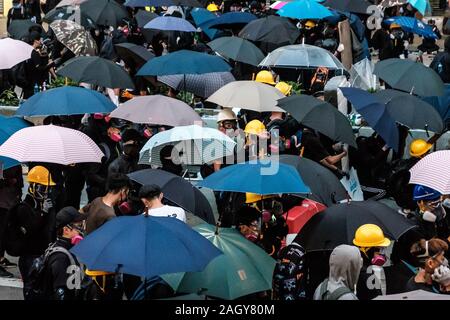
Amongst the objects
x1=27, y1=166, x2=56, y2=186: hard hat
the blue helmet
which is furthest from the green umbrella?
the blue helmet

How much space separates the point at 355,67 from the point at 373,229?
7655 mm

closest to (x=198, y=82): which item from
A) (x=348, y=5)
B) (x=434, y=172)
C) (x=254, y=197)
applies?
(x=348, y=5)

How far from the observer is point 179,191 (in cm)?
1098

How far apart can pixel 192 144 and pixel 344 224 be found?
9.85 feet

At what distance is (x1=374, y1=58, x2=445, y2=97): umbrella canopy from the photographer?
14539 millimetres

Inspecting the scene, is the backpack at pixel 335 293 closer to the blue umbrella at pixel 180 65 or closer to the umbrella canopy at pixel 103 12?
the blue umbrella at pixel 180 65

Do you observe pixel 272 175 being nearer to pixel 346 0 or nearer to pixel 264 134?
pixel 264 134

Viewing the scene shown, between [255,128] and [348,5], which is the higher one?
[255,128]

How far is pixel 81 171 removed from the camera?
13.2 m

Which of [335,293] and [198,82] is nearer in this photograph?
[335,293]

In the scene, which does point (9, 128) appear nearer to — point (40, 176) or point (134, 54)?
point (40, 176)

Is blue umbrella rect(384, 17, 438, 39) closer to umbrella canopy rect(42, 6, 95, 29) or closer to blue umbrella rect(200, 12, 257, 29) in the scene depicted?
blue umbrella rect(200, 12, 257, 29)

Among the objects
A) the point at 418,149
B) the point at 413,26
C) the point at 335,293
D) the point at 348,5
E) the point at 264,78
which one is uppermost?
the point at 335,293
